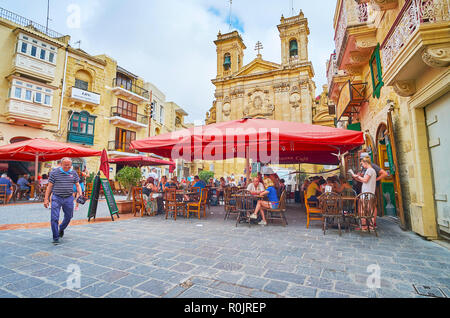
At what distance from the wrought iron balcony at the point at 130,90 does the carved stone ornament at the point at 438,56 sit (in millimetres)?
22628

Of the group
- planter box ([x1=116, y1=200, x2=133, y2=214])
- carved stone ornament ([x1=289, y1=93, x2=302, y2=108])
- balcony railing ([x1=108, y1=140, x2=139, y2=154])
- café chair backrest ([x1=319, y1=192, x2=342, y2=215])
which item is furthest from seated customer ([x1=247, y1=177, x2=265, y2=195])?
carved stone ornament ([x1=289, y1=93, x2=302, y2=108])

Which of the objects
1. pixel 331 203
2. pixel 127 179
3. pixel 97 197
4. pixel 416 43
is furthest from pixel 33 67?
pixel 416 43

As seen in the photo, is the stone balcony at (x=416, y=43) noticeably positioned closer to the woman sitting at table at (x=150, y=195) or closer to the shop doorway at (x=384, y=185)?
the shop doorway at (x=384, y=185)

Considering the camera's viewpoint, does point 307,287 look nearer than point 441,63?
Yes

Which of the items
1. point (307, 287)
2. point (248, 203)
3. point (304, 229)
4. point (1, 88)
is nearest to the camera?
point (307, 287)

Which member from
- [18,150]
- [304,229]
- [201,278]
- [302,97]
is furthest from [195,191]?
[302,97]

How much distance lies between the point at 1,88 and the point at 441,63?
2166 cm

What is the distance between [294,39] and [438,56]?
28979mm

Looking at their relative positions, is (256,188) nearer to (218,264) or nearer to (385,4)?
(218,264)

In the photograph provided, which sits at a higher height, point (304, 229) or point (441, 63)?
point (441, 63)

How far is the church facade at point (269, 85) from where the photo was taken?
27.0 meters
